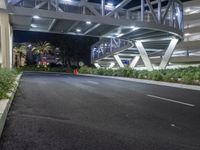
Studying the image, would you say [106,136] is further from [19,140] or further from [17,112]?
[17,112]

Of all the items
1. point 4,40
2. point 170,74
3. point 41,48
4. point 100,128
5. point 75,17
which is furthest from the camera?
point 41,48

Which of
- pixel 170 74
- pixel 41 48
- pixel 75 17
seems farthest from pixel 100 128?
pixel 41 48

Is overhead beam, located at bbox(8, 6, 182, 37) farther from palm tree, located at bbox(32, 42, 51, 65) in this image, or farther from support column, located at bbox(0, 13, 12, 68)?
palm tree, located at bbox(32, 42, 51, 65)

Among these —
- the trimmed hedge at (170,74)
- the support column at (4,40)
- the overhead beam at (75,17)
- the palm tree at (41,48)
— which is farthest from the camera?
the palm tree at (41,48)

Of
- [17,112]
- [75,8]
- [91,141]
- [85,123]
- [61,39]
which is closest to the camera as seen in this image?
[91,141]

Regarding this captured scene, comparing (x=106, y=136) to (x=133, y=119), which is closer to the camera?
(x=106, y=136)

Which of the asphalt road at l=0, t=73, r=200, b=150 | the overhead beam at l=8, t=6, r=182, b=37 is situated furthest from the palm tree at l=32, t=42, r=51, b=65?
the asphalt road at l=0, t=73, r=200, b=150

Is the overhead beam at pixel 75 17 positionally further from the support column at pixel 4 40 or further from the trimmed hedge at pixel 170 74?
the trimmed hedge at pixel 170 74

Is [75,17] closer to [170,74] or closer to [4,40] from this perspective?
[4,40]

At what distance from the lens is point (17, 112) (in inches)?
330

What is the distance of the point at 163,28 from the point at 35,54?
87260 mm

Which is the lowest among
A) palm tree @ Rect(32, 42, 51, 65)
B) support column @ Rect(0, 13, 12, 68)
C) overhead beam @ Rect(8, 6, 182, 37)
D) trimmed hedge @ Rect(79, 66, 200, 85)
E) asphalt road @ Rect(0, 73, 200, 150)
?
asphalt road @ Rect(0, 73, 200, 150)

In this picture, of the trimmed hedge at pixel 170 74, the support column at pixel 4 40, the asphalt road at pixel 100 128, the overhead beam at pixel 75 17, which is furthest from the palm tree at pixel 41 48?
the asphalt road at pixel 100 128

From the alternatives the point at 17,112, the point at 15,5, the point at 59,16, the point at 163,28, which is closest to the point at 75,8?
the point at 59,16
